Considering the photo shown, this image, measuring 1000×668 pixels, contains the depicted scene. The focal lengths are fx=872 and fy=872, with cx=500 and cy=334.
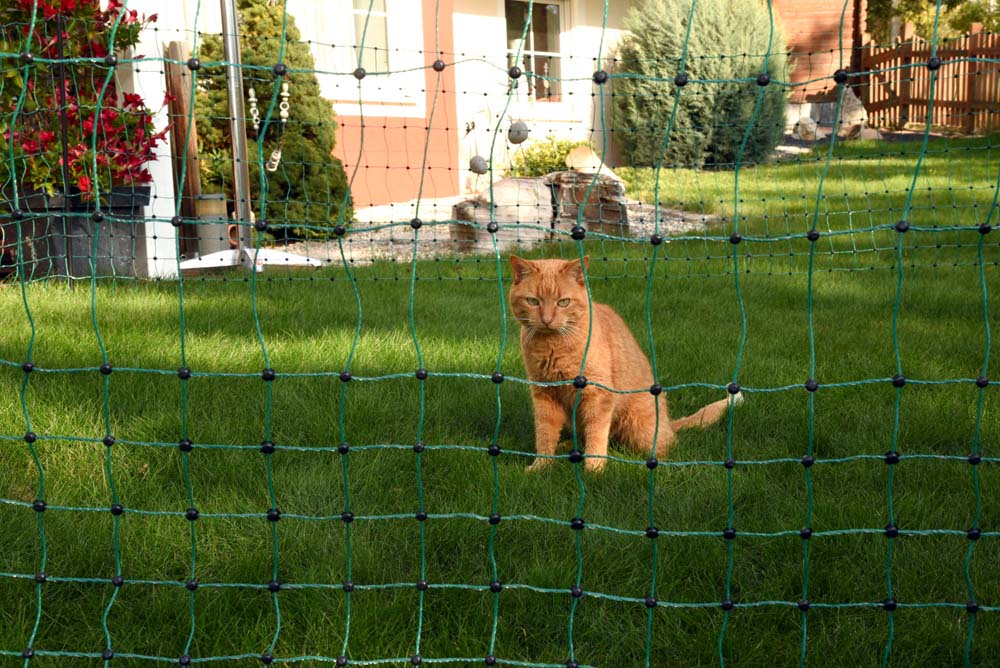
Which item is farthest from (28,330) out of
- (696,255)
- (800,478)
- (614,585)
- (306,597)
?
(696,255)

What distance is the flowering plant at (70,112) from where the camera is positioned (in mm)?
5898

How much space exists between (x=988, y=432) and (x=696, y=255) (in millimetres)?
4334

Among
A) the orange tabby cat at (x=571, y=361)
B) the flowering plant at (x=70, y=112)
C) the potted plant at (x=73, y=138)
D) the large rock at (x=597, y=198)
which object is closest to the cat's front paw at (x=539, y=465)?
the orange tabby cat at (x=571, y=361)

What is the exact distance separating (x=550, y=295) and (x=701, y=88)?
471 inches

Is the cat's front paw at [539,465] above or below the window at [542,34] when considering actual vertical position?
below

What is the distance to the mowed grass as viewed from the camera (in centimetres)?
220

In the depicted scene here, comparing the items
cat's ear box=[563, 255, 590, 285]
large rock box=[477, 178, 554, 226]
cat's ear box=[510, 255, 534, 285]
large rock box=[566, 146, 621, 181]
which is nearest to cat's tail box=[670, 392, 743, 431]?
cat's ear box=[563, 255, 590, 285]

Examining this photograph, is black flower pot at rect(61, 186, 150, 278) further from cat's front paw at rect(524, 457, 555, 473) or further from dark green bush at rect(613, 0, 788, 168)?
dark green bush at rect(613, 0, 788, 168)

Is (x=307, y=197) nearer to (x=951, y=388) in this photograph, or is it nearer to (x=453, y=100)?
(x=453, y=100)

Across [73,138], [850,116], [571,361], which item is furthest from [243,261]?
[850,116]

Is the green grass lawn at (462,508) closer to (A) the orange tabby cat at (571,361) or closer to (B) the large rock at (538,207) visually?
(A) the orange tabby cat at (571,361)

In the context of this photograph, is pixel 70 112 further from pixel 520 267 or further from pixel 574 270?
pixel 574 270

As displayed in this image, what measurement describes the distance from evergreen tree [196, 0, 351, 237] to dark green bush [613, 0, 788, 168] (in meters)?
6.35

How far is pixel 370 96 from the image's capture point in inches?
480
